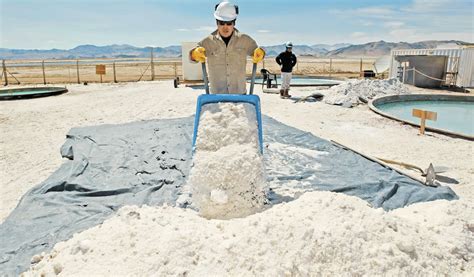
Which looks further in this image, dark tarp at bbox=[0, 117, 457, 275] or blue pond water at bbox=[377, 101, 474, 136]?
blue pond water at bbox=[377, 101, 474, 136]

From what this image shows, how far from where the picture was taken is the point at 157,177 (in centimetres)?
403

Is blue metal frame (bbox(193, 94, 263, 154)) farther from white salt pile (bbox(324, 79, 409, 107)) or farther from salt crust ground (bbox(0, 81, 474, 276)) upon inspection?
white salt pile (bbox(324, 79, 409, 107))

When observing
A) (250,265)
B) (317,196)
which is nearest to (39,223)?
(250,265)

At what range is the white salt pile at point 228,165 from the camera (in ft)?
9.87

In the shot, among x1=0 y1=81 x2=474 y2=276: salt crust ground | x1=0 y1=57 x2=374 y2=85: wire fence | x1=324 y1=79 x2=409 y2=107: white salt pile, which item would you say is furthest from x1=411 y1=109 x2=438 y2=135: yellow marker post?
x1=0 y1=57 x2=374 y2=85: wire fence

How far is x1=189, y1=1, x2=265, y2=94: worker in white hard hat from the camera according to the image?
12.4ft

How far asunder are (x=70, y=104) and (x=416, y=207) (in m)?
9.10

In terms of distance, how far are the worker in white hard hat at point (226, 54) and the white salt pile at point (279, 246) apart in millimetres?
1922

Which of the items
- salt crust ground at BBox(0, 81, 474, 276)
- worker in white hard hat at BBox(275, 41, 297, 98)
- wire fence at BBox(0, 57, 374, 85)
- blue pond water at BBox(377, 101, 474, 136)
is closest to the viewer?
salt crust ground at BBox(0, 81, 474, 276)

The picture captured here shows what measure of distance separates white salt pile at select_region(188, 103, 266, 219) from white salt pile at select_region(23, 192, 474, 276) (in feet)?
1.44

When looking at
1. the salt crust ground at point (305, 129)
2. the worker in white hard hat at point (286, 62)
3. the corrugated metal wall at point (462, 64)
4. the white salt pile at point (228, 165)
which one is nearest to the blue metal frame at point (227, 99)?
the white salt pile at point (228, 165)

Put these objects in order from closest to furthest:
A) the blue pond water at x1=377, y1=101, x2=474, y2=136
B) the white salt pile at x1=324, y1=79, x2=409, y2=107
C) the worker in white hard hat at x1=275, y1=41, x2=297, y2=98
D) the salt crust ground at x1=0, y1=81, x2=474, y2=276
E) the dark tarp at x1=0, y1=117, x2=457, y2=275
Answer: the salt crust ground at x1=0, y1=81, x2=474, y2=276
the dark tarp at x1=0, y1=117, x2=457, y2=275
the blue pond water at x1=377, y1=101, x2=474, y2=136
the white salt pile at x1=324, y1=79, x2=409, y2=107
the worker in white hard hat at x1=275, y1=41, x2=297, y2=98

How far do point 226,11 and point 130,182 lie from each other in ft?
6.88

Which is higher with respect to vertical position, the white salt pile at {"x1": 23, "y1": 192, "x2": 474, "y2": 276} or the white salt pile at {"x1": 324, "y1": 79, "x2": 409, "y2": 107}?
the white salt pile at {"x1": 324, "y1": 79, "x2": 409, "y2": 107}
